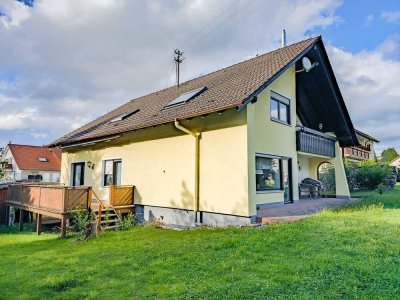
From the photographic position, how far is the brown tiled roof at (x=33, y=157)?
40969mm

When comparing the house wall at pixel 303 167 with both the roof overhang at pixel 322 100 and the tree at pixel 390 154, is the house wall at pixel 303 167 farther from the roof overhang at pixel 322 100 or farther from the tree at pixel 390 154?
the tree at pixel 390 154

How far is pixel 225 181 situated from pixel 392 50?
19.1m

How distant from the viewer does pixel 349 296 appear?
3.87 m

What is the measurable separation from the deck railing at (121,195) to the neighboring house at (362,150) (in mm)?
30600

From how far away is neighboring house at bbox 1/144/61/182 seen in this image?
133ft

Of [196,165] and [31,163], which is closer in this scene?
[196,165]

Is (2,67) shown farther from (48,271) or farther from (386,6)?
(386,6)

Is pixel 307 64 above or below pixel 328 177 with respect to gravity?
above

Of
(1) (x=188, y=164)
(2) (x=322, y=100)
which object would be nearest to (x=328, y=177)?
(2) (x=322, y=100)

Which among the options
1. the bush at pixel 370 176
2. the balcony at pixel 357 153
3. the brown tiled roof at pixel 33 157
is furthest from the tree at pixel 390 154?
the brown tiled roof at pixel 33 157

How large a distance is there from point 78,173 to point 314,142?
553 inches

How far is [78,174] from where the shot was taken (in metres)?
18.0

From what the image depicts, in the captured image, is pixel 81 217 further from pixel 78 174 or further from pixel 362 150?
pixel 362 150

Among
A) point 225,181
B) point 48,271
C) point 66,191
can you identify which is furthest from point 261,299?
point 66,191
